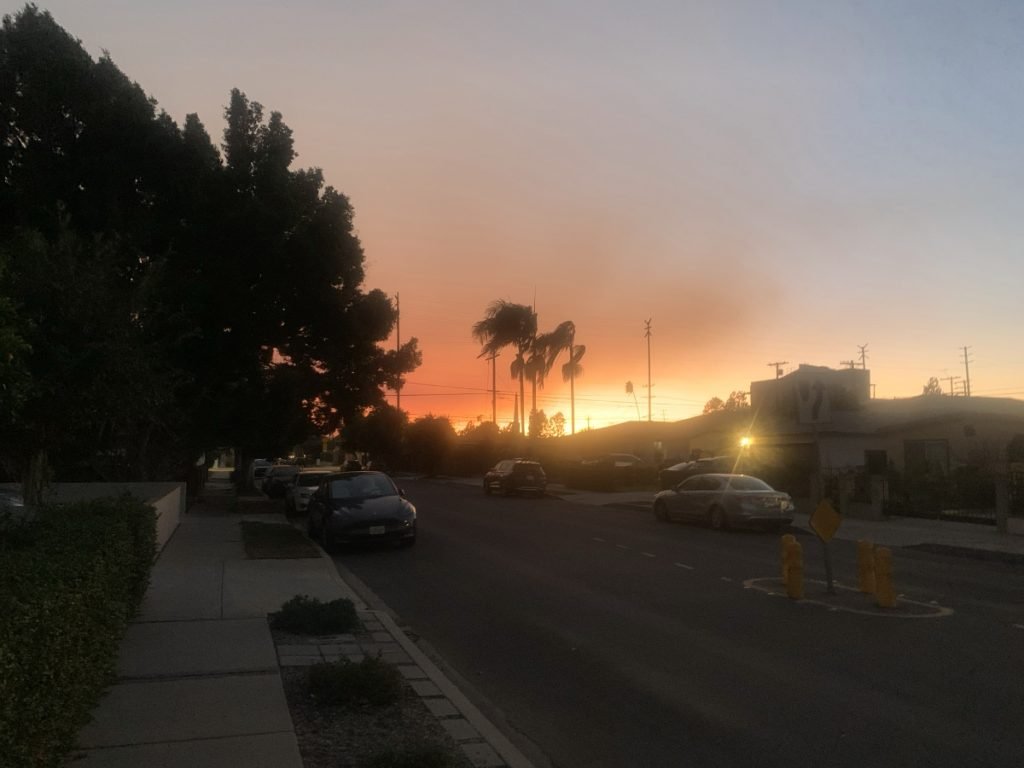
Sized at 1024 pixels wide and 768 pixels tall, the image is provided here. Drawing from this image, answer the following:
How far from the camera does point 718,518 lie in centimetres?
2358

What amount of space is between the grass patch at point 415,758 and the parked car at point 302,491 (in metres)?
23.2

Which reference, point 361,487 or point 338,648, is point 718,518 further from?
point 338,648

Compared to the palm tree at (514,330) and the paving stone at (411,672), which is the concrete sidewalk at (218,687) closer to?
the paving stone at (411,672)

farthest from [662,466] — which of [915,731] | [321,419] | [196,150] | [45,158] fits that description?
[915,731]

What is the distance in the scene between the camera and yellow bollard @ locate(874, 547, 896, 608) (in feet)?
38.5

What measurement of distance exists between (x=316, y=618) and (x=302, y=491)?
20.0 meters

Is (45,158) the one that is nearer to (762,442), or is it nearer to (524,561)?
(524,561)

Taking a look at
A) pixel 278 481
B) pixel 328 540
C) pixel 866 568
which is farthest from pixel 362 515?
pixel 278 481

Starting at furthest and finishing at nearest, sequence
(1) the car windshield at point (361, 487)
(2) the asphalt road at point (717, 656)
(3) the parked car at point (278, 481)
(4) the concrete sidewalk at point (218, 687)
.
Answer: (3) the parked car at point (278, 481) < (1) the car windshield at point (361, 487) < (2) the asphalt road at point (717, 656) < (4) the concrete sidewalk at point (218, 687)

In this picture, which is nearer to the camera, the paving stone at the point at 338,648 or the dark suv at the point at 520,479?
the paving stone at the point at 338,648

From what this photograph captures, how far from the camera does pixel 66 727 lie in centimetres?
468

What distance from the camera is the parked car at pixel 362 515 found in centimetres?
1892

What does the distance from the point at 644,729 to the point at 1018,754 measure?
7.95 ft

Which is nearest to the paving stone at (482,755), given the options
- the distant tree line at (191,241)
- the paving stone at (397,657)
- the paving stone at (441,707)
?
the paving stone at (441,707)
